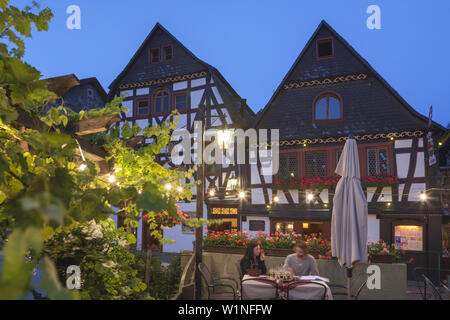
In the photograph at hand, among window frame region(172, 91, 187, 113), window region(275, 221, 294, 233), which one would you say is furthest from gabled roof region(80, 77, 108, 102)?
window region(275, 221, 294, 233)

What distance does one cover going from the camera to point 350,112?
1345cm

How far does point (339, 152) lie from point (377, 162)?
1385 mm

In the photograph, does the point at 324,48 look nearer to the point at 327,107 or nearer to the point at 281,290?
the point at 327,107

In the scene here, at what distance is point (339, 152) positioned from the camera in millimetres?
13391

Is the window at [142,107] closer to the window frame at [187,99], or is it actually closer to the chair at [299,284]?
the window frame at [187,99]

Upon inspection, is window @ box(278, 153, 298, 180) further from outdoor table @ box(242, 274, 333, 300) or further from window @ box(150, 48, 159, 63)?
window @ box(150, 48, 159, 63)

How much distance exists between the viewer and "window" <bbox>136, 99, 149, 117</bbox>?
17073 mm

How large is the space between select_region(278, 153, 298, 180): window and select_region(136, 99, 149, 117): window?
712 centimetres

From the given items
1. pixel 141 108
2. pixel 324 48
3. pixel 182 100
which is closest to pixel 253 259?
pixel 324 48

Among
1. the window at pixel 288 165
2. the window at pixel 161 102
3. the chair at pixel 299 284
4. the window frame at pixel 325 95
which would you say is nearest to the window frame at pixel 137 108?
the window at pixel 161 102

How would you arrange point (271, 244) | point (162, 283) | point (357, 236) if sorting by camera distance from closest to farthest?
point (357, 236) → point (162, 283) → point (271, 244)

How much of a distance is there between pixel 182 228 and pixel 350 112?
8711 millimetres
